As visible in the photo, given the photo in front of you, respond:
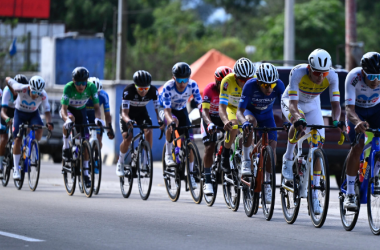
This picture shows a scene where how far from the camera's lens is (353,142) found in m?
8.84

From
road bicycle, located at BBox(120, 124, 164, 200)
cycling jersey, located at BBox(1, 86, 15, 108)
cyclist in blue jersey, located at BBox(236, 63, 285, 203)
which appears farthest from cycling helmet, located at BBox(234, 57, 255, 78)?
cycling jersey, located at BBox(1, 86, 15, 108)

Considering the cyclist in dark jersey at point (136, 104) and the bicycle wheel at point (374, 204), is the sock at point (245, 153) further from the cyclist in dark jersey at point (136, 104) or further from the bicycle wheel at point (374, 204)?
the cyclist in dark jersey at point (136, 104)

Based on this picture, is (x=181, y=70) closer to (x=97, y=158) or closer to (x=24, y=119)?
(x=97, y=158)

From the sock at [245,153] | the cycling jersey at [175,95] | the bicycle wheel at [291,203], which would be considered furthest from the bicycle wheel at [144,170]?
the bicycle wheel at [291,203]

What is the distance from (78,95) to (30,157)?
1.59m

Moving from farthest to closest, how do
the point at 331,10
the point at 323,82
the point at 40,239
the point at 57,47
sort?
the point at 331,10 < the point at 57,47 < the point at 323,82 < the point at 40,239

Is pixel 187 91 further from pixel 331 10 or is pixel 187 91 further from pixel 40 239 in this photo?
pixel 331 10

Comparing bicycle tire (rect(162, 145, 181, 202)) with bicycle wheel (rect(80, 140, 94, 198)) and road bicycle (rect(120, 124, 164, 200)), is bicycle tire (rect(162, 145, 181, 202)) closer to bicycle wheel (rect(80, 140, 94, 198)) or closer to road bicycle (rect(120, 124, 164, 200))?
road bicycle (rect(120, 124, 164, 200))

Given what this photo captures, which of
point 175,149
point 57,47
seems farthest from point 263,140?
point 57,47

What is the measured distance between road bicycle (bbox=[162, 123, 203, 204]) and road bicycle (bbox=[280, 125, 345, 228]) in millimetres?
2265

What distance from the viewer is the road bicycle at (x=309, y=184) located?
887cm

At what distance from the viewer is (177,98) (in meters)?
12.2

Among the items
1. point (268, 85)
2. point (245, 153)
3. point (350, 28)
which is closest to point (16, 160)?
point (245, 153)

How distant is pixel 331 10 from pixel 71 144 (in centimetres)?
3658
